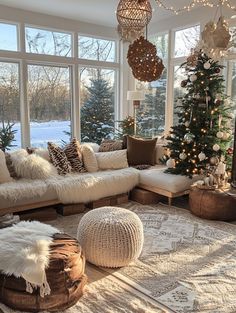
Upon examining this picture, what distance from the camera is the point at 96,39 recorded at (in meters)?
6.61

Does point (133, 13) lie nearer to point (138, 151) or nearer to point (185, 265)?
point (185, 265)

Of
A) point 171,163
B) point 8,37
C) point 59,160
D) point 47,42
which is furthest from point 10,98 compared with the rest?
point 171,163

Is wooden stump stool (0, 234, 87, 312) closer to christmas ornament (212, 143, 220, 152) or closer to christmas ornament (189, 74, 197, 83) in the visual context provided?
christmas ornament (212, 143, 220, 152)

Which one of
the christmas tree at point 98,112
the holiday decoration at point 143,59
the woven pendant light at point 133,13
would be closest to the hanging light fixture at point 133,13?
the woven pendant light at point 133,13

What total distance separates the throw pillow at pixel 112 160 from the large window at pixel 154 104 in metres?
1.66

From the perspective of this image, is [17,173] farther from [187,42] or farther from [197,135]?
[187,42]

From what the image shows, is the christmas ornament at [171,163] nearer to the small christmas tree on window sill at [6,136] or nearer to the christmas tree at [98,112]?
the christmas tree at [98,112]

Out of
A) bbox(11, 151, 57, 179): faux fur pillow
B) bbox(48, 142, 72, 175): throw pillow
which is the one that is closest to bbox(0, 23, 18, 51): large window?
bbox(48, 142, 72, 175): throw pillow

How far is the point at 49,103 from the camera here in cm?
618

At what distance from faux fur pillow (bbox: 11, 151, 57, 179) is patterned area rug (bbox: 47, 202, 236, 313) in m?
0.71

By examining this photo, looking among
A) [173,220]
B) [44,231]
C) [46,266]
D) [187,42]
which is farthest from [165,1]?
[46,266]

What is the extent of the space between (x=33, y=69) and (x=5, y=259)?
4420 mm

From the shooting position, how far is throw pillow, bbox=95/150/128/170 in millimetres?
5125

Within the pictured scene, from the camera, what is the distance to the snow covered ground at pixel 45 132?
586 cm
